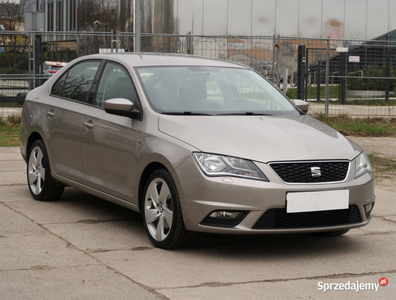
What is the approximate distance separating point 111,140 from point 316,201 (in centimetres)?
193

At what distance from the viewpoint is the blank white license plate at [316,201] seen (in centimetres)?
510

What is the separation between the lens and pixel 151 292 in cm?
436

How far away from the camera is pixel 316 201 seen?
5.16 m

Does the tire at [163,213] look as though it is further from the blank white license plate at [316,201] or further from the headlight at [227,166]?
the blank white license plate at [316,201]

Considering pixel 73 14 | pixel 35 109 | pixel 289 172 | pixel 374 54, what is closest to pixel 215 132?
pixel 289 172

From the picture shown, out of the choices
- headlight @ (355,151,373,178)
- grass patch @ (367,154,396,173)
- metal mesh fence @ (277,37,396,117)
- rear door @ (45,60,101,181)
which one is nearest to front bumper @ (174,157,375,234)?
Result: headlight @ (355,151,373,178)

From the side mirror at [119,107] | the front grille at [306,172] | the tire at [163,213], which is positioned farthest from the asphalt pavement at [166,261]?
the side mirror at [119,107]

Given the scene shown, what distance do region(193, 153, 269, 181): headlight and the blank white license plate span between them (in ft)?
0.86

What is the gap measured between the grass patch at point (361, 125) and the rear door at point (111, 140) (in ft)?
31.9

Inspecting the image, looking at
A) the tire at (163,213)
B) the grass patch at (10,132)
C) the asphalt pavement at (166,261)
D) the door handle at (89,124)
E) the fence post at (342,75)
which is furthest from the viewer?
the fence post at (342,75)

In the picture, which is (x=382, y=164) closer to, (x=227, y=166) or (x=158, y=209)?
(x=158, y=209)

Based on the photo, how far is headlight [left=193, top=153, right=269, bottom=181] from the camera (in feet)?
16.7

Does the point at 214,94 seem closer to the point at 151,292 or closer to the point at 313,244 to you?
the point at 313,244

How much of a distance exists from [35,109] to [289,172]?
3.54 metres
